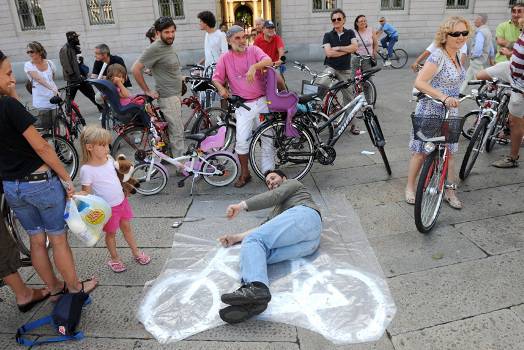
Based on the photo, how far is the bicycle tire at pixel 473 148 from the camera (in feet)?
15.0

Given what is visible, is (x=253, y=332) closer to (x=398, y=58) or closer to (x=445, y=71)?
(x=445, y=71)

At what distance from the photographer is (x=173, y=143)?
539 centimetres

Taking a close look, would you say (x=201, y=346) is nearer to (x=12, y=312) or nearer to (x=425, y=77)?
(x=12, y=312)

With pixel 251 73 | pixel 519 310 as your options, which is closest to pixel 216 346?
pixel 519 310

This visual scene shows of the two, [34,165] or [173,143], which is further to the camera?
[173,143]

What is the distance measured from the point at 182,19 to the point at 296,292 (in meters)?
14.2

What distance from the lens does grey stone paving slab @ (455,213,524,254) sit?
350cm

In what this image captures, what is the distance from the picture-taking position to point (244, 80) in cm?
471

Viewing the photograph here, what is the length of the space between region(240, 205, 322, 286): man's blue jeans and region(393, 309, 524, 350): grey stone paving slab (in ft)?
3.38

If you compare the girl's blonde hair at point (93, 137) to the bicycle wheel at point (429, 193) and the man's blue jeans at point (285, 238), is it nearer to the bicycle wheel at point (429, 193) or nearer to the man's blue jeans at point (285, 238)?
the man's blue jeans at point (285, 238)

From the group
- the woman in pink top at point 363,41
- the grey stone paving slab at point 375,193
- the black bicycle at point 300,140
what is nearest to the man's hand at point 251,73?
the black bicycle at point 300,140

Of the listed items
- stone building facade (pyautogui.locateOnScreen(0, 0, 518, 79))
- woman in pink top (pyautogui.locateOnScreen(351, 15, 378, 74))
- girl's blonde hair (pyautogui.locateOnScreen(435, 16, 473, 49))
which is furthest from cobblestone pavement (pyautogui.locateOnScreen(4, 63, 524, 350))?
stone building facade (pyautogui.locateOnScreen(0, 0, 518, 79))

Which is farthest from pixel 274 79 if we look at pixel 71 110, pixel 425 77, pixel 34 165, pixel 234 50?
pixel 71 110

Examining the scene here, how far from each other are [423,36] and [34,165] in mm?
16451
